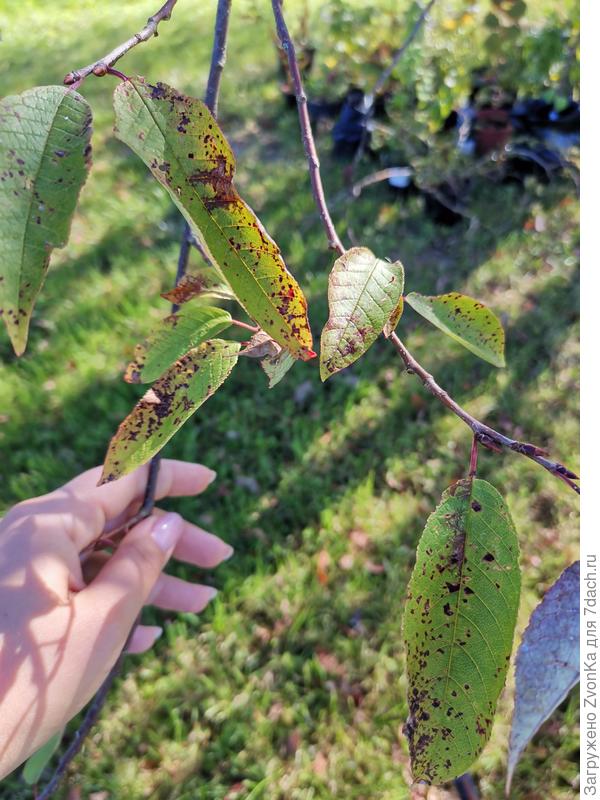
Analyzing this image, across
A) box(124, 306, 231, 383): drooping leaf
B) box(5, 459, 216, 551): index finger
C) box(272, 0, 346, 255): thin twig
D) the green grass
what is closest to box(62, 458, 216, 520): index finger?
box(5, 459, 216, 551): index finger

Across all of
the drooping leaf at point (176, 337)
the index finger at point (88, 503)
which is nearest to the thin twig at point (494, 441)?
the drooping leaf at point (176, 337)

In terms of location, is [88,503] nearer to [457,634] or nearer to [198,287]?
[198,287]

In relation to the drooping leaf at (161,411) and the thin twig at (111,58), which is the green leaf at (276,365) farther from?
the thin twig at (111,58)

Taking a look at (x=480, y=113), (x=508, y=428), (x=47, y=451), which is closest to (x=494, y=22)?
(x=480, y=113)

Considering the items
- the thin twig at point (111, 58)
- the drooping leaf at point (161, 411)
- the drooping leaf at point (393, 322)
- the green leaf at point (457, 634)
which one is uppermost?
the thin twig at point (111, 58)

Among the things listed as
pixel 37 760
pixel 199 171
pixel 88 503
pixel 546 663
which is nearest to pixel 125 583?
pixel 88 503

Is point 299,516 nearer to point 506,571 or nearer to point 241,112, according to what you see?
point 506,571
